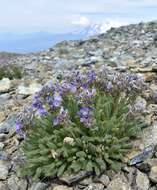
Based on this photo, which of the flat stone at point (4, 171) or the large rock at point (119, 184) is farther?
the flat stone at point (4, 171)

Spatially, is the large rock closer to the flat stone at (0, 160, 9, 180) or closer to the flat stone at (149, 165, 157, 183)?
the flat stone at (149, 165, 157, 183)

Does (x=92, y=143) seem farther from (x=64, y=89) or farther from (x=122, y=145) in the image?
(x=64, y=89)

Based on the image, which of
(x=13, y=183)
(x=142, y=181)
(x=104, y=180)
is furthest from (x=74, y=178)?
(x=13, y=183)

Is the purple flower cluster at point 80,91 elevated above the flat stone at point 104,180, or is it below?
above

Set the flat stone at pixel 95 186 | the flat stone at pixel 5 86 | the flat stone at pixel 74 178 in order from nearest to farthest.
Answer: the flat stone at pixel 95 186, the flat stone at pixel 74 178, the flat stone at pixel 5 86

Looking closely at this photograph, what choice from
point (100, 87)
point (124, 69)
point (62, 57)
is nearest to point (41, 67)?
point (62, 57)

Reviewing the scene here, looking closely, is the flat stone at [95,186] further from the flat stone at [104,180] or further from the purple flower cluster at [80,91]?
the purple flower cluster at [80,91]

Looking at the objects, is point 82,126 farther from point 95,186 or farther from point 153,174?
point 153,174

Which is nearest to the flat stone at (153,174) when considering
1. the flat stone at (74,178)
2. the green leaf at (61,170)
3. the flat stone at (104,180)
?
the flat stone at (104,180)
